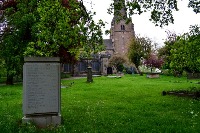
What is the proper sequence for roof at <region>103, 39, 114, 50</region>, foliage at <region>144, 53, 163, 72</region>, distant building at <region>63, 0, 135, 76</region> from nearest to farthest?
distant building at <region>63, 0, 135, 76</region>
foliage at <region>144, 53, 163, 72</region>
roof at <region>103, 39, 114, 50</region>

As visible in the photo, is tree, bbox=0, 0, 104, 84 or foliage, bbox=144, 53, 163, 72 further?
foliage, bbox=144, 53, 163, 72

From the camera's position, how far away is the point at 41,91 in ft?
26.6

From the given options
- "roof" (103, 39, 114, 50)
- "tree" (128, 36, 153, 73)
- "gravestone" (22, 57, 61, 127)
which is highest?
"roof" (103, 39, 114, 50)

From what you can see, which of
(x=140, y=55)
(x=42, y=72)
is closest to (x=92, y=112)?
(x=42, y=72)

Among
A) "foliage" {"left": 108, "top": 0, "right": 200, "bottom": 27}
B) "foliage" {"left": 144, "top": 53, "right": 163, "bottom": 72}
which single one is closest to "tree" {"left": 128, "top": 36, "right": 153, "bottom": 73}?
"foliage" {"left": 144, "top": 53, "right": 163, "bottom": 72}

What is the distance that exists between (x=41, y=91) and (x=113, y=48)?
91.1 meters

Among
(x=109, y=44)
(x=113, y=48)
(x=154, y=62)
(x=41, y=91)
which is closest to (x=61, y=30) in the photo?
(x=41, y=91)

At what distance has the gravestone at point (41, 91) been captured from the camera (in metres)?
8.02

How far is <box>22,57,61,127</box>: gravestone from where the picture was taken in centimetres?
802

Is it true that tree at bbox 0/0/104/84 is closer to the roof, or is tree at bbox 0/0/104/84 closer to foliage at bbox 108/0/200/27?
foliage at bbox 108/0/200/27

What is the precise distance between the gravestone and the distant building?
178 inches

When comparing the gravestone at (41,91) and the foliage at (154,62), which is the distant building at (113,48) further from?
the foliage at (154,62)

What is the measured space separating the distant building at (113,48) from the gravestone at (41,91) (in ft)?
14.9

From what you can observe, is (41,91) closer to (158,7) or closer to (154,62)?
(158,7)
